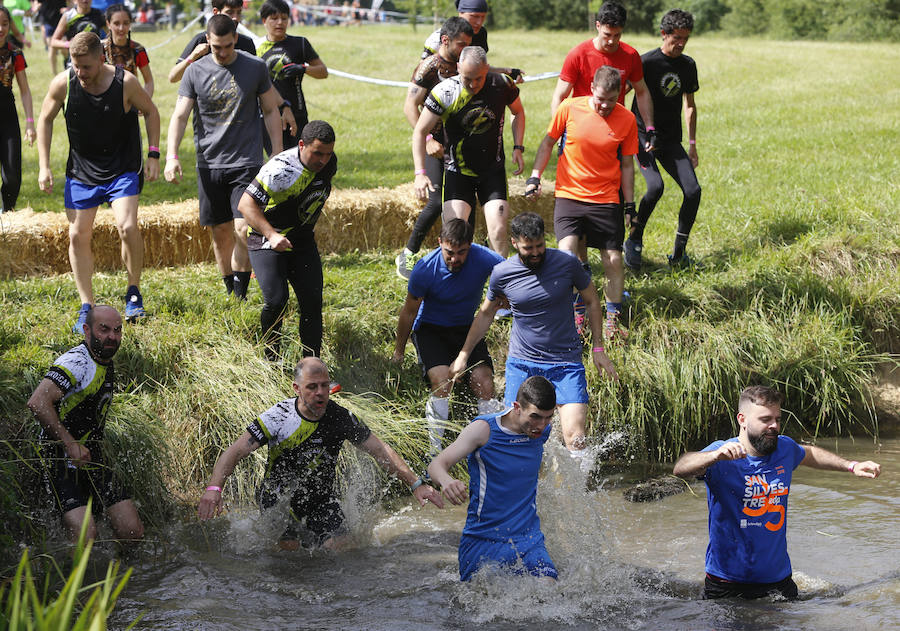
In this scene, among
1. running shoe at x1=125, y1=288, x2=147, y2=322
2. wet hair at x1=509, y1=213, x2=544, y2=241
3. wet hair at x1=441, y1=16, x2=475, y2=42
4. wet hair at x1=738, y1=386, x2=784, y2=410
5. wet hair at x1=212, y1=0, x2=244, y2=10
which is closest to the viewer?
wet hair at x1=738, y1=386, x2=784, y2=410

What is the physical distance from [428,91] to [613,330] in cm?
274

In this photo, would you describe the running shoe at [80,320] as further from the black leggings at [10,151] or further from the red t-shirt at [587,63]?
the red t-shirt at [587,63]

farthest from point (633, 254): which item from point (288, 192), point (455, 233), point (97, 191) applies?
point (97, 191)

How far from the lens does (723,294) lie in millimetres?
9547

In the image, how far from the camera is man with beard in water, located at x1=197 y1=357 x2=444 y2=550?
620 centimetres

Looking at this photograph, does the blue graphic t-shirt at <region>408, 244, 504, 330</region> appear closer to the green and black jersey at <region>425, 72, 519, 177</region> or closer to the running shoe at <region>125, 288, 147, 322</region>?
the green and black jersey at <region>425, 72, 519, 177</region>

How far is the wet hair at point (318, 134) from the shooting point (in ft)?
23.4

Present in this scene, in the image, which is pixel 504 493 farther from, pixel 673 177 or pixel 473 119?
pixel 673 177

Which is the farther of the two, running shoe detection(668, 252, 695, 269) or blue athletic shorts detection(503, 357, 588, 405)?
running shoe detection(668, 252, 695, 269)

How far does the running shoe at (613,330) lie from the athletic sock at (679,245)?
1.65 metres

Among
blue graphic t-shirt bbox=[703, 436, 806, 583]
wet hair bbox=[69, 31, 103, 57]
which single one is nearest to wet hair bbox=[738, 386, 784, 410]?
blue graphic t-shirt bbox=[703, 436, 806, 583]

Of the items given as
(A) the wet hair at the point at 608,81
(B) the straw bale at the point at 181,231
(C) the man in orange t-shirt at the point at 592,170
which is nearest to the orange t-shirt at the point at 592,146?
(C) the man in orange t-shirt at the point at 592,170

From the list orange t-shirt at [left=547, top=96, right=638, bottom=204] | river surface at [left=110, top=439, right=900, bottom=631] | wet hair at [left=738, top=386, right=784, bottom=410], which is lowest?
river surface at [left=110, top=439, right=900, bottom=631]

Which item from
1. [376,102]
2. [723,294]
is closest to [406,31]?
[376,102]
